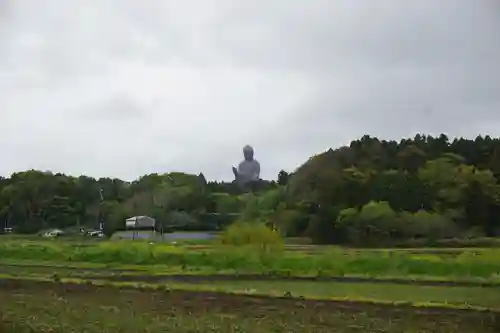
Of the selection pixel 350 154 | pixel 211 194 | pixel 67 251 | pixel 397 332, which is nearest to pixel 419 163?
pixel 350 154

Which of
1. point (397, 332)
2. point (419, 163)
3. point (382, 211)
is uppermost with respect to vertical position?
point (419, 163)

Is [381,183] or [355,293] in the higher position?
[381,183]

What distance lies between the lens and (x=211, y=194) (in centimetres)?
4512

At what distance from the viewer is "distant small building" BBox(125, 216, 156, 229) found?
3747cm

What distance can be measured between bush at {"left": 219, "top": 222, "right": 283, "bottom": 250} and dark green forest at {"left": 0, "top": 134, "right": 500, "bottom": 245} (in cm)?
603

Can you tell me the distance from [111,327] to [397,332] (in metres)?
4.48

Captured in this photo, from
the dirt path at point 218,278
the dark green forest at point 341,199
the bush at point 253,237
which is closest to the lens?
the dirt path at point 218,278

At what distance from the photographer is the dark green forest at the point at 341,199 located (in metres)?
30.1

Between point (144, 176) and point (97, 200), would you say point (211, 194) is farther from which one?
point (144, 176)

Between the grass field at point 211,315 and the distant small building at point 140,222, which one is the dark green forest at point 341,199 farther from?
the grass field at point 211,315

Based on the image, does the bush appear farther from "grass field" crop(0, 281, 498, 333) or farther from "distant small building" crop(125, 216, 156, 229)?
"distant small building" crop(125, 216, 156, 229)

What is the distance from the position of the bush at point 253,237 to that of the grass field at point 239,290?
331 mm

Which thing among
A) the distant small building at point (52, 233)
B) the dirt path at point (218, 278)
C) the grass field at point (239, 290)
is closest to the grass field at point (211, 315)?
the grass field at point (239, 290)

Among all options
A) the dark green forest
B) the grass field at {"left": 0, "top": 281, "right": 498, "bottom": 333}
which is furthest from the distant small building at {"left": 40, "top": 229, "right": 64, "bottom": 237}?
the grass field at {"left": 0, "top": 281, "right": 498, "bottom": 333}
